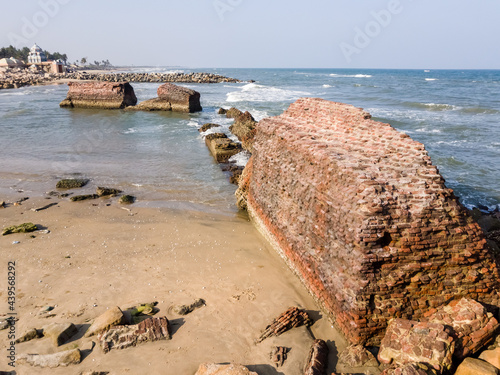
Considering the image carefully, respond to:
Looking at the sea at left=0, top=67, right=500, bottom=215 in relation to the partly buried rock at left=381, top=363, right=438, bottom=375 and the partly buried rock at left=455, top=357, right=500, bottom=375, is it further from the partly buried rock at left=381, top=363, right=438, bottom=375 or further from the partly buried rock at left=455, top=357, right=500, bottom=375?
the partly buried rock at left=455, top=357, right=500, bottom=375

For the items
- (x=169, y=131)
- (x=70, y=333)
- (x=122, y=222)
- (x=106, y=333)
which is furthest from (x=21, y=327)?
(x=169, y=131)

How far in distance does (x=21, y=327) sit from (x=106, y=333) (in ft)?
5.24

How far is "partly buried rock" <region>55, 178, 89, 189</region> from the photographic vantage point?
12727mm

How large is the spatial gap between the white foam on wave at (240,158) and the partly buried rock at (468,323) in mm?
11302

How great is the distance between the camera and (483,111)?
2848 cm

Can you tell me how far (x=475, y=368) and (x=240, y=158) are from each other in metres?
13.1

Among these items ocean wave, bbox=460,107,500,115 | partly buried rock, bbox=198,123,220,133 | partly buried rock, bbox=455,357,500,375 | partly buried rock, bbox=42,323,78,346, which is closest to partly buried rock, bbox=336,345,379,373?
partly buried rock, bbox=455,357,500,375

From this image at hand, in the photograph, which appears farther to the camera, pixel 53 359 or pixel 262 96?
pixel 262 96

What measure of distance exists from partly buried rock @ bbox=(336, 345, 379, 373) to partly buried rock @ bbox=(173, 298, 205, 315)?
2548 mm

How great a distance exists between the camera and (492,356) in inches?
177

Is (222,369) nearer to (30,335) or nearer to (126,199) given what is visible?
(30,335)

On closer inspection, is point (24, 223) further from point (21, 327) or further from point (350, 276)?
point (350, 276)

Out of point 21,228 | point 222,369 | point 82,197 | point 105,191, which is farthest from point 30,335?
point 105,191

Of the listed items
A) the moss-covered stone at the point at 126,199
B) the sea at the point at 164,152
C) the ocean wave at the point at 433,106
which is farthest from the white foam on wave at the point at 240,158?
the ocean wave at the point at 433,106
